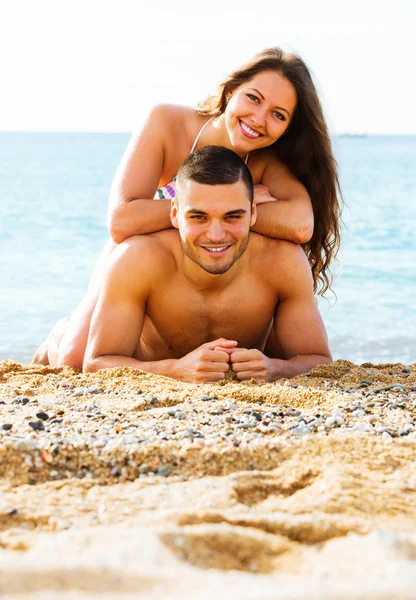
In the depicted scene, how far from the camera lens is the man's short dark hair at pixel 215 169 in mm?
4562

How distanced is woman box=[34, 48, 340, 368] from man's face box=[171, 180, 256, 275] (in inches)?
13.6

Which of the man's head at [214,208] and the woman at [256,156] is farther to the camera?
the woman at [256,156]

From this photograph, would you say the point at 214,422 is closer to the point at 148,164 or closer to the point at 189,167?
the point at 189,167

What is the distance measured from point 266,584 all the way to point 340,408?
2040mm

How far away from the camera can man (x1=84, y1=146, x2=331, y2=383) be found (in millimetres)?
4559

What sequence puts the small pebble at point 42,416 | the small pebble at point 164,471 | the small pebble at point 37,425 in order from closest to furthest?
the small pebble at point 164,471 < the small pebble at point 37,425 < the small pebble at point 42,416

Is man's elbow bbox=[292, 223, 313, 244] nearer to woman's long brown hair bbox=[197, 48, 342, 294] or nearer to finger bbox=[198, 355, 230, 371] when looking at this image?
woman's long brown hair bbox=[197, 48, 342, 294]

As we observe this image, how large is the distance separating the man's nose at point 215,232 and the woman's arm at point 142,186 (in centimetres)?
48

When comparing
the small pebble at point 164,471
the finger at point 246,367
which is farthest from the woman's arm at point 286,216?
the small pebble at point 164,471

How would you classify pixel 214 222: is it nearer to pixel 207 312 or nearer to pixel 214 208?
pixel 214 208

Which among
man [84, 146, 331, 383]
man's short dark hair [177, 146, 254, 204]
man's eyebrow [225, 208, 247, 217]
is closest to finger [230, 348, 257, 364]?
man [84, 146, 331, 383]

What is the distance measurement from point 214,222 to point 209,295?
0.59 metres

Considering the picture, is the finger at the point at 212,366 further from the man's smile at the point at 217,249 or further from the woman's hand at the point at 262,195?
the woman's hand at the point at 262,195

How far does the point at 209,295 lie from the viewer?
496 cm
